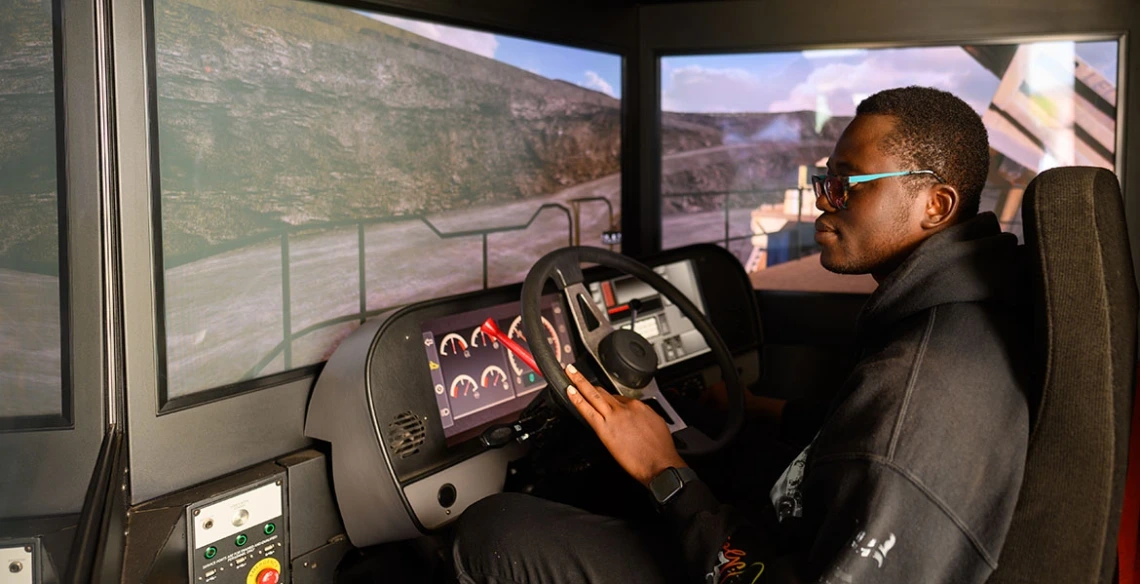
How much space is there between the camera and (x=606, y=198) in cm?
349

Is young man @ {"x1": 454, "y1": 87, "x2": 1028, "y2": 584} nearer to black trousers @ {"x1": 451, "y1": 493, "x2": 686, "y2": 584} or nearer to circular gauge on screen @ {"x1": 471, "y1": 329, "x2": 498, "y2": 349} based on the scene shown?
black trousers @ {"x1": 451, "y1": 493, "x2": 686, "y2": 584}

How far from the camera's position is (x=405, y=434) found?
1991 mm

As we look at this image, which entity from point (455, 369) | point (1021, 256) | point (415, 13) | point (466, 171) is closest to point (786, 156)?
point (466, 171)

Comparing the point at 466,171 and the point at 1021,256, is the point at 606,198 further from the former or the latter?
the point at 1021,256

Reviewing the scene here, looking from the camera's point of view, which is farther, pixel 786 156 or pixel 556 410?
pixel 786 156

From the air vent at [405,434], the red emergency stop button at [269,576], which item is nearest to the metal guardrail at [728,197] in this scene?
the air vent at [405,434]

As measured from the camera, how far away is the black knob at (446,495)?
2.03 m

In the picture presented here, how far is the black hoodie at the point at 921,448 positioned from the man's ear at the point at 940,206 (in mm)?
98

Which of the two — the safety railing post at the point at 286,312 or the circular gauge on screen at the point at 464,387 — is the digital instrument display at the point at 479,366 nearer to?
the circular gauge on screen at the point at 464,387

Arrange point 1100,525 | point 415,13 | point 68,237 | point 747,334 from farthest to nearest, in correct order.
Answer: point 747,334, point 415,13, point 68,237, point 1100,525

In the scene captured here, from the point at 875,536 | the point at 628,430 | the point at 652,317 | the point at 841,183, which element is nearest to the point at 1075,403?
the point at 875,536

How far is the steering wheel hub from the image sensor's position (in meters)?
1.99

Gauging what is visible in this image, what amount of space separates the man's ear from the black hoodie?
98mm

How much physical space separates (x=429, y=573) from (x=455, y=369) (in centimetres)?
48
